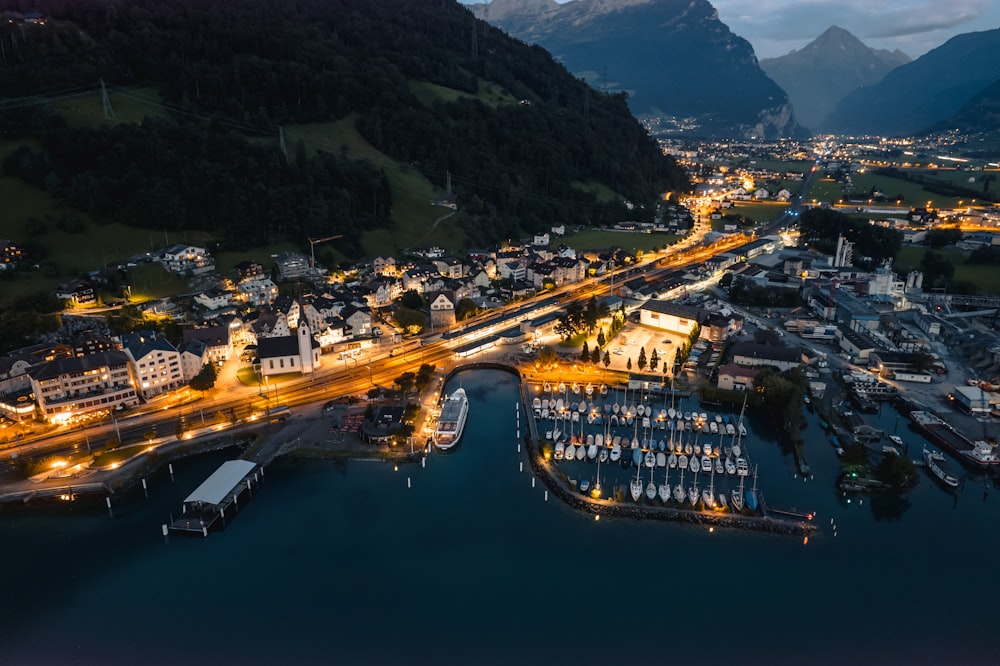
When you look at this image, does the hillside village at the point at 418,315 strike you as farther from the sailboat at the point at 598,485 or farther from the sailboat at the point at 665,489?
the sailboat at the point at 598,485

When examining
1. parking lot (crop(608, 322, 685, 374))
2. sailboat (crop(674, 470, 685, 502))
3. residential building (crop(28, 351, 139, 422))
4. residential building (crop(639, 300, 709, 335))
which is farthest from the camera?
residential building (crop(639, 300, 709, 335))

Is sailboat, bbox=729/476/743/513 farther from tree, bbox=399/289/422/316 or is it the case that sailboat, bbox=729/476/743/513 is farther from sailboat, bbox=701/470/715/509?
tree, bbox=399/289/422/316

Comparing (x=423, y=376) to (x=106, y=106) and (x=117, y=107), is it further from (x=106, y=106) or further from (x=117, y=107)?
(x=117, y=107)

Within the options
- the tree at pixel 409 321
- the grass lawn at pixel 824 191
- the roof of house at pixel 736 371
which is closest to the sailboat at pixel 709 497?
the roof of house at pixel 736 371

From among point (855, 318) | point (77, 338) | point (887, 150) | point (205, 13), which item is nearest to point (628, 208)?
point (855, 318)

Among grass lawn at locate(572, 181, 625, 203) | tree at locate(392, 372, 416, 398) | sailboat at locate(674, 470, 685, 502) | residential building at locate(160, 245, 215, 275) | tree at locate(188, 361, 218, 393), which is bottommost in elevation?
sailboat at locate(674, 470, 685, 502)

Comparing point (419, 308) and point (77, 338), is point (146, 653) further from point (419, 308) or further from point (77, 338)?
point (419, 308)

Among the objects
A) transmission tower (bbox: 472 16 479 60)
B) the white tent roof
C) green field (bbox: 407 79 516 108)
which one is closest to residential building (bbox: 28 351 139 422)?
the white tent roof
